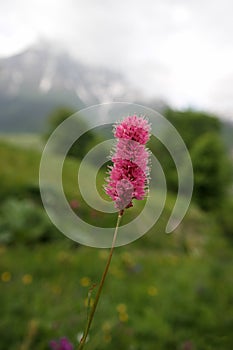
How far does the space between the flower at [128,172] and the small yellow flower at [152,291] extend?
4.42 m

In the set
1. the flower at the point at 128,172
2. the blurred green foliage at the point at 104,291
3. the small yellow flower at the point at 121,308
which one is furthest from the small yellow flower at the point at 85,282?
the flower at the point at 128,172

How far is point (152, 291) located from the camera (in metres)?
5.55

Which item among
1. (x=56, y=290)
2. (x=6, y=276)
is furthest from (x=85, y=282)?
(x=6, y=276)

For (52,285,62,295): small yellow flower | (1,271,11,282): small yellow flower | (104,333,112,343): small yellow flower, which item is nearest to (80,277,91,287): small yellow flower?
(52,285,62,295): small yellow flower

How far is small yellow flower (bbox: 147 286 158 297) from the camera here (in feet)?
18.0

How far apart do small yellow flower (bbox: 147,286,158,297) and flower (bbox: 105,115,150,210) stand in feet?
14.5

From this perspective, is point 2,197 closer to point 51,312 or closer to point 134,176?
point 51,312

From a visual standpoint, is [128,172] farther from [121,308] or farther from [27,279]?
[27,279]

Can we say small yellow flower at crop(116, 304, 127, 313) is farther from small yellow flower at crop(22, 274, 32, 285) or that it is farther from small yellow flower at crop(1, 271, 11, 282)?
small yellow flower at crop(1, 271, 11, 282)

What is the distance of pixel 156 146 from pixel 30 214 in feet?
110

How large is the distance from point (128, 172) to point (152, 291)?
15.1 ft

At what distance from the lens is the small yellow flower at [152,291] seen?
547cm

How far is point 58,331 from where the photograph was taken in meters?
3.80

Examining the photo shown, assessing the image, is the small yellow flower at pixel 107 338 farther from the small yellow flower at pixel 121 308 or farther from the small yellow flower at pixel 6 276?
the small yellow flower at pixel 6 276
